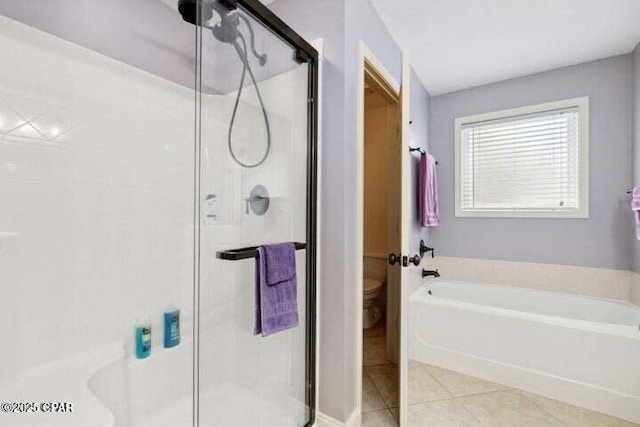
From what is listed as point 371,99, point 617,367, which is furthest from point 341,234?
point 371,99

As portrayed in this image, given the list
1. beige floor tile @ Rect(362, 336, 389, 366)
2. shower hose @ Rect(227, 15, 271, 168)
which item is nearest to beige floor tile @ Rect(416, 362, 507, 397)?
beige floor tile @ Rect(362, 336, 389, 366)

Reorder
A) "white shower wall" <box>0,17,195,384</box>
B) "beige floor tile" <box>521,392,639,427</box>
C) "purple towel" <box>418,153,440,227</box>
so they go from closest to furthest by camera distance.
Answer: "white shower wall" <box>0,17,195,384</box> < "beige floor tile" <box>521,392,639,427</box> < "purple towel" <box>418,153,440,227</box>

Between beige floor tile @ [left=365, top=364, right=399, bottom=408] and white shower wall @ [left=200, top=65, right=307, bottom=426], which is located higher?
white shower wall @ [left=200, top=65, right=307, bottom=426]

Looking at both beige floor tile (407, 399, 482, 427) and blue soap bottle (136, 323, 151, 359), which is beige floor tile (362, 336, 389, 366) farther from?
blue soap bottle (136, 323, 151, 359)

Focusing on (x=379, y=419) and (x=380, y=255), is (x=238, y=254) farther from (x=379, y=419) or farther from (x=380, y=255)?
(x=380, y=255)

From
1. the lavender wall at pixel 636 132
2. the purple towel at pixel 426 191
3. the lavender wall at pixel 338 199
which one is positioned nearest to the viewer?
the lavender wall at pixel 338 199

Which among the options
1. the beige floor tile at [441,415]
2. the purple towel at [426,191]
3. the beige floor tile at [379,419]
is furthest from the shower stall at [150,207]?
the purple towel at [426,191]

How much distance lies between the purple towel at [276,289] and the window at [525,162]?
224 centimetres

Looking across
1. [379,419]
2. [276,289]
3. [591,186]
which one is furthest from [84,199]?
[591,186]

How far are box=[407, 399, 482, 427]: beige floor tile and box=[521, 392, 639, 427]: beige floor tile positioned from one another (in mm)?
502

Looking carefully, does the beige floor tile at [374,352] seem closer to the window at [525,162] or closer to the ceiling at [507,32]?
the window at [525,162]

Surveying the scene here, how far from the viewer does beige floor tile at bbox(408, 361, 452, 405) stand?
187 centimetres

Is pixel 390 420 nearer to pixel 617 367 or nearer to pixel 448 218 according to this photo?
pixel 617 367

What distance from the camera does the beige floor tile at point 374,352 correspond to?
2353mm
